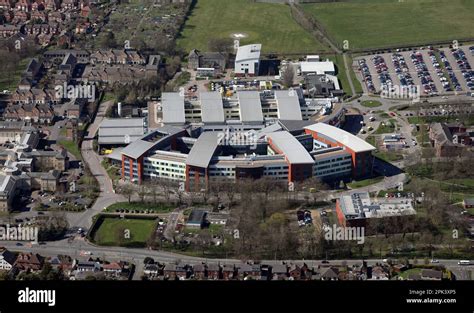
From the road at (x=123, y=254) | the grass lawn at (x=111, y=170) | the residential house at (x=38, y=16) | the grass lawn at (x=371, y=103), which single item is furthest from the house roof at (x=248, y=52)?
the road at (x=123, y=254)

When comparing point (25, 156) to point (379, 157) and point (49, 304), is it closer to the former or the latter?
point (379, 157)

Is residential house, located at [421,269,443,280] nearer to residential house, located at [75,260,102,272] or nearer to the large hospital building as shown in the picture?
the large hospital building

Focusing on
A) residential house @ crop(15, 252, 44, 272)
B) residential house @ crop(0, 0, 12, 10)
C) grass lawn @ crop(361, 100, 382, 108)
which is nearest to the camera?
residential house @ crop(15, 252, 44, 272)

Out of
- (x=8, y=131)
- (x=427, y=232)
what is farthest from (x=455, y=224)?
(x=8, y=131)

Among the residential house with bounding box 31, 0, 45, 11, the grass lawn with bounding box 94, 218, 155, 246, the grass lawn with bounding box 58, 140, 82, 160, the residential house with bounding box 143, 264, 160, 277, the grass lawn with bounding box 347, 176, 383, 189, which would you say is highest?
the residential house with bounding box 31, 0, 45, 11

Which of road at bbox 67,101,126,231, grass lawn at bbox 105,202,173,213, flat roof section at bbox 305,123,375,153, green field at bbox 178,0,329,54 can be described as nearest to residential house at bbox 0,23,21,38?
green field at bbox 178,0,329,54

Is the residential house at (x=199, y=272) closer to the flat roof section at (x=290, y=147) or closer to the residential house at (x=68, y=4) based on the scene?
the flat roof section at (x=290, y=147)
